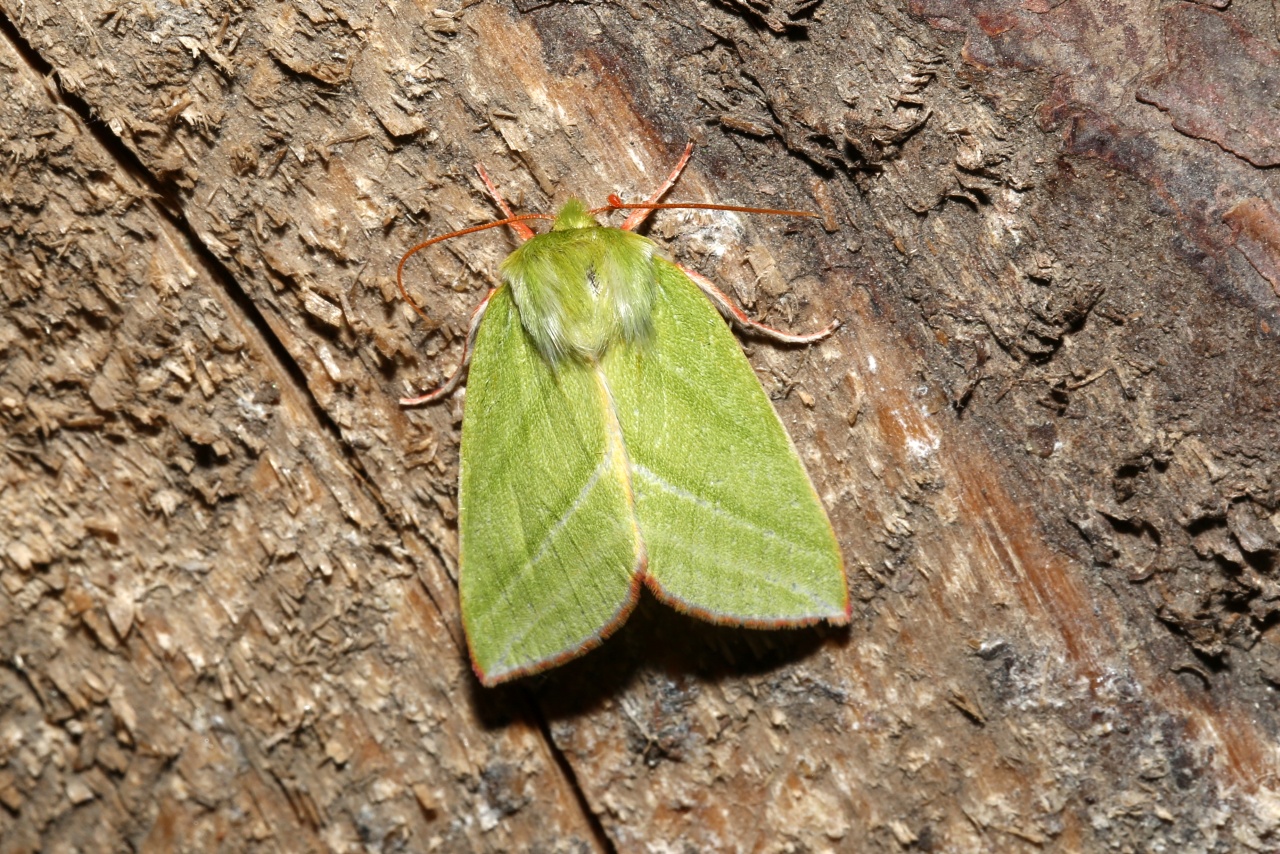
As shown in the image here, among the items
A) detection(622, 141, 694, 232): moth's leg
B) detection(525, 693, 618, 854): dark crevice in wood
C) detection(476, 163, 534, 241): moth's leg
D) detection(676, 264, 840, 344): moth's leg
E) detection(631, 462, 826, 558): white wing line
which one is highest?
detection(622, 141, 694, 232): moth's leg

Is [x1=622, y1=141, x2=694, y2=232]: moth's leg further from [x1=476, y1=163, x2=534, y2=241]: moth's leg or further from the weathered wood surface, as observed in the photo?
[x1=476, y1=163, x2=534, y2=241]: moth's leg

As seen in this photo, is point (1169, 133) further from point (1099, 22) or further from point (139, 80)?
point (139, 80)

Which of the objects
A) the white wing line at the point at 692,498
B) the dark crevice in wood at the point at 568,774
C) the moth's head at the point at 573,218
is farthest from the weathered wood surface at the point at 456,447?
the white wing line at the point at 692,498

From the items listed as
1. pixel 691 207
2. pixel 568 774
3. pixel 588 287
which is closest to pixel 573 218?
pixel 588 287

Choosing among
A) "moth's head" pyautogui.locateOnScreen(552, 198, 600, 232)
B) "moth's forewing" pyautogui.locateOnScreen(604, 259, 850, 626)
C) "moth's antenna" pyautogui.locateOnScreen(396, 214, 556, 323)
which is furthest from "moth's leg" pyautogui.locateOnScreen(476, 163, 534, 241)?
"moth's forewing" pyautogui.locateOnScreen(604, 259, 850, 626)

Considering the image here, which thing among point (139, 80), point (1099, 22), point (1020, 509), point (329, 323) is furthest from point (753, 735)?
point (139, 80)

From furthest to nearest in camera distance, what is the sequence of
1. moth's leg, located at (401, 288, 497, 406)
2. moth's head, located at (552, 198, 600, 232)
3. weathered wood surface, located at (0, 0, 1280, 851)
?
moth's leg, located at (401, 288, 497, 406) < moth's head, located at (552, 198, 600, 232) < weathered wood surface, located at (0, 0, 1280, 851)
